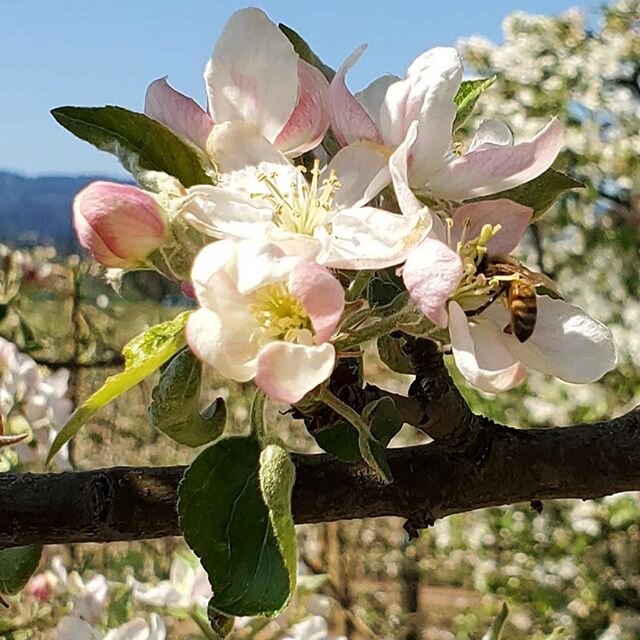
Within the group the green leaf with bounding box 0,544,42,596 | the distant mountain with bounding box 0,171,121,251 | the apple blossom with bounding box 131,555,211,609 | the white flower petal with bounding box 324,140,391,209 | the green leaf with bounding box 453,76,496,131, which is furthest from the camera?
the distant mountain with bounding box 0,171,121,251

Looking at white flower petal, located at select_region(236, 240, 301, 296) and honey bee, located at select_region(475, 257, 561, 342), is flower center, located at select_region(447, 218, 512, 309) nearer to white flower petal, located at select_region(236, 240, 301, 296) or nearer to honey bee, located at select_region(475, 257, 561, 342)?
honey bee, located at select_region(475, 257, 561, 342)

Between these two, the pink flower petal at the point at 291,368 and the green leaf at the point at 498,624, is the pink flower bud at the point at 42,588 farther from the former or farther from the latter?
the pink flower petal at the point at 291,368

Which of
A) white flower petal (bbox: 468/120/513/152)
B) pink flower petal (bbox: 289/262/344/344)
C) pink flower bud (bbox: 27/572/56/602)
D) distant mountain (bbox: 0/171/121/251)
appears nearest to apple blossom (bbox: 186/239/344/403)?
pink flower petal (bbox: 289/262/344/344)

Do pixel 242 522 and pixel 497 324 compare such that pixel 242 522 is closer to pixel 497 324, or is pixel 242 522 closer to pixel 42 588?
pixel 497 324

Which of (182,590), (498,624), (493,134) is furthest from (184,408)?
(182,590)

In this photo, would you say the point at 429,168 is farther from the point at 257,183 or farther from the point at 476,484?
the point at 476,484
